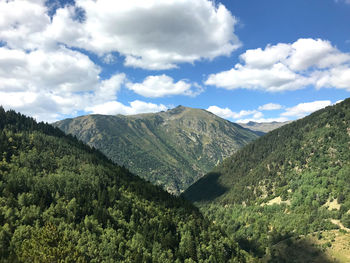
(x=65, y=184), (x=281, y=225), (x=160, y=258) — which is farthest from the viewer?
(x=281, y=225)

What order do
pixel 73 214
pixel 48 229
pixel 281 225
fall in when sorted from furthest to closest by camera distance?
pixel 281 225
pixel 73 214
pixel 48 229

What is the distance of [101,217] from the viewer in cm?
12212

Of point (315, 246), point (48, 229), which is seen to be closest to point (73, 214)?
point (48, 229)

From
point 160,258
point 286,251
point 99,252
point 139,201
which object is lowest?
point 286,251

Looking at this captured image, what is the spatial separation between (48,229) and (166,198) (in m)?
144

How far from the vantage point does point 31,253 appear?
40781 millimetres

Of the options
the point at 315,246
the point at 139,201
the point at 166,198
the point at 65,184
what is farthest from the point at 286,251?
the point at 65,184

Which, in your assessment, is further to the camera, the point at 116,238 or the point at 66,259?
the point at 116,238

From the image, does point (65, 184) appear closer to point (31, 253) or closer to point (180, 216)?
point (180, 216)

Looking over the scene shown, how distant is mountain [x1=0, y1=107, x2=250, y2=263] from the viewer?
3944 inches

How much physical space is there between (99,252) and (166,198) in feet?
292

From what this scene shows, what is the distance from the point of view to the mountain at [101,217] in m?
100

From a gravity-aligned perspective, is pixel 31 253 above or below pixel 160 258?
above

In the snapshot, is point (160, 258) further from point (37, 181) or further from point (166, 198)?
point (37, 181)
